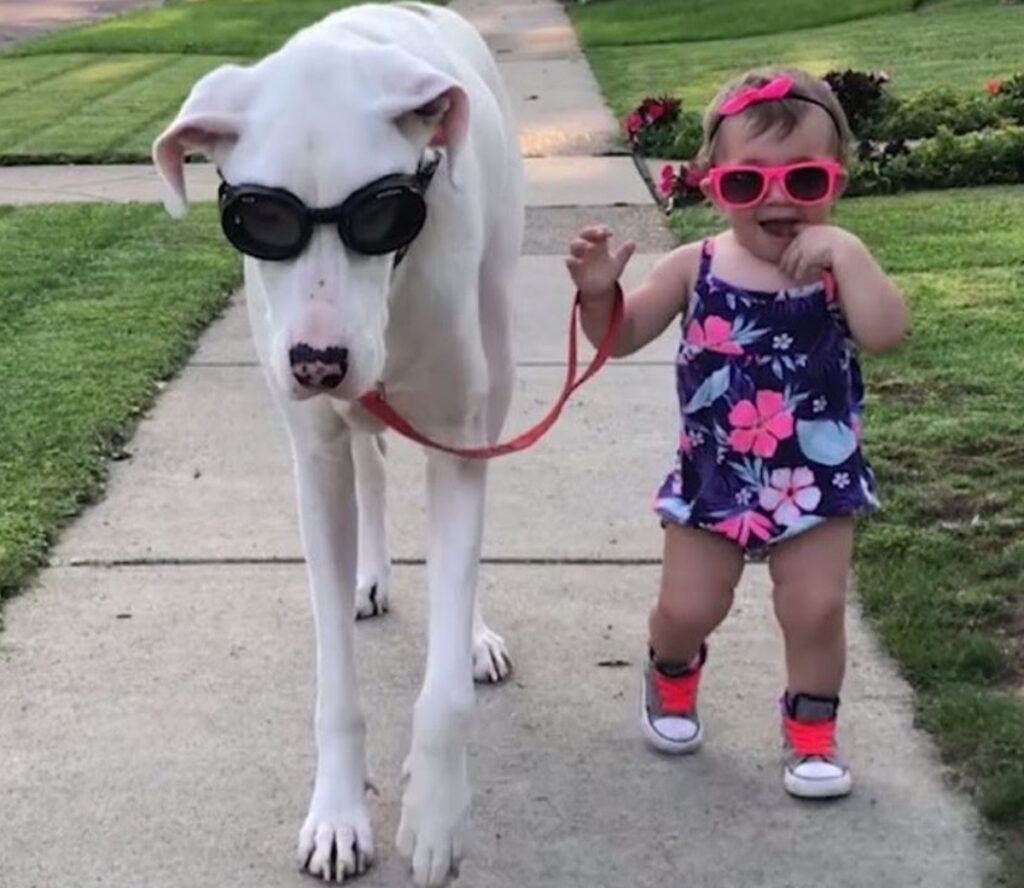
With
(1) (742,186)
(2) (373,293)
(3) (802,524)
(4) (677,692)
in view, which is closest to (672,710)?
(4) (677,692)

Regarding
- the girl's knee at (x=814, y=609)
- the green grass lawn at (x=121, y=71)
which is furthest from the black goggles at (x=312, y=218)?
the green grass lawn at (x=121, y=71)

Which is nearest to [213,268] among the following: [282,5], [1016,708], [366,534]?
[366,534]

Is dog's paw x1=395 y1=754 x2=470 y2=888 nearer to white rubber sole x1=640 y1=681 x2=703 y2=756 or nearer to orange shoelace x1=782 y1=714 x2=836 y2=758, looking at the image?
white rubber sole x1=640 y1=681 x2=703 y2=756

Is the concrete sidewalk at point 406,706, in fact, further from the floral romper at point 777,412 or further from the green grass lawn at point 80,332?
the floral romper at point 777,412

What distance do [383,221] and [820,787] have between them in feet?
4.97

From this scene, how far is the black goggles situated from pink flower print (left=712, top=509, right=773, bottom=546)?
43.5 inches

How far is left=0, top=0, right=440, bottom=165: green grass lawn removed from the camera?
11.6 metres

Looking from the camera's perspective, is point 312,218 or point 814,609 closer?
point 312,218

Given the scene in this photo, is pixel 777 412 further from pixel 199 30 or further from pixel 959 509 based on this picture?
pixel 199 30

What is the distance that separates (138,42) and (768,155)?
15.8m

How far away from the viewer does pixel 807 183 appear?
344 centimetres

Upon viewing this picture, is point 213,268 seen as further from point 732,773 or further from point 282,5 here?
point 282,5

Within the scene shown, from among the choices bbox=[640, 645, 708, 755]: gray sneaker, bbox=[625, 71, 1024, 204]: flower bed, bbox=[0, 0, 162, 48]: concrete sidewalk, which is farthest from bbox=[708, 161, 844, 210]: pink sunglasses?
bbox=[0, 0, 162, 48]: concrete sidewalk

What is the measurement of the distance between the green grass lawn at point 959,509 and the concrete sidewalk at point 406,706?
87 mm
